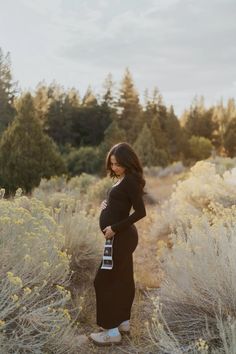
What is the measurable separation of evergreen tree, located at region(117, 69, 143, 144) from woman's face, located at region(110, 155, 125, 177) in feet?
113

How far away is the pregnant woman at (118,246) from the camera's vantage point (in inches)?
175

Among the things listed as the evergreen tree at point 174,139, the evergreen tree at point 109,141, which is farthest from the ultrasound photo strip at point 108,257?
the evergreen tree at point 174,139

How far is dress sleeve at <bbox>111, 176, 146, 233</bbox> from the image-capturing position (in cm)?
436

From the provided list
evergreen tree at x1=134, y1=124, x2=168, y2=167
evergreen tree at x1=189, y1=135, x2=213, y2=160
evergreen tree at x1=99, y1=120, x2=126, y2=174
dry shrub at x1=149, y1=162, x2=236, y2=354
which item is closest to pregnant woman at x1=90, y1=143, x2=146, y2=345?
dry shrub at x1=149, y1=162, x2=236, y2=354

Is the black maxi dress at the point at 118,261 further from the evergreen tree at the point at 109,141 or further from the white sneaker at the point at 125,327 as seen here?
the evergreen tree at the point at 109,141

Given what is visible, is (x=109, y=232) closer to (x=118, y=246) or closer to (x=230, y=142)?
(x=118, y=246)

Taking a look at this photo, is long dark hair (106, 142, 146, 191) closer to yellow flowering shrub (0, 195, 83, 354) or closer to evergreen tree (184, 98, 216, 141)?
yellow flowering shrub (0, 195, 83, 354)

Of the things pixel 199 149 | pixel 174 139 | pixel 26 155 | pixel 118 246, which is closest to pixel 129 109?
pixel 174 139

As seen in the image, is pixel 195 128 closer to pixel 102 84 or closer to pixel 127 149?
pixel 102 84

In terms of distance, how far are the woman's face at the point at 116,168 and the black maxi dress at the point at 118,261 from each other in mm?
89

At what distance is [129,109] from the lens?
141 feet

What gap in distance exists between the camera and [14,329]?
12.3 ft

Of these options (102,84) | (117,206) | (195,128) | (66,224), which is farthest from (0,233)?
(195,128)

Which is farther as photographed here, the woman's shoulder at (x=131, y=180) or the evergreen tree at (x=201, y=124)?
the evergreen tree at (x=201, y=124)
